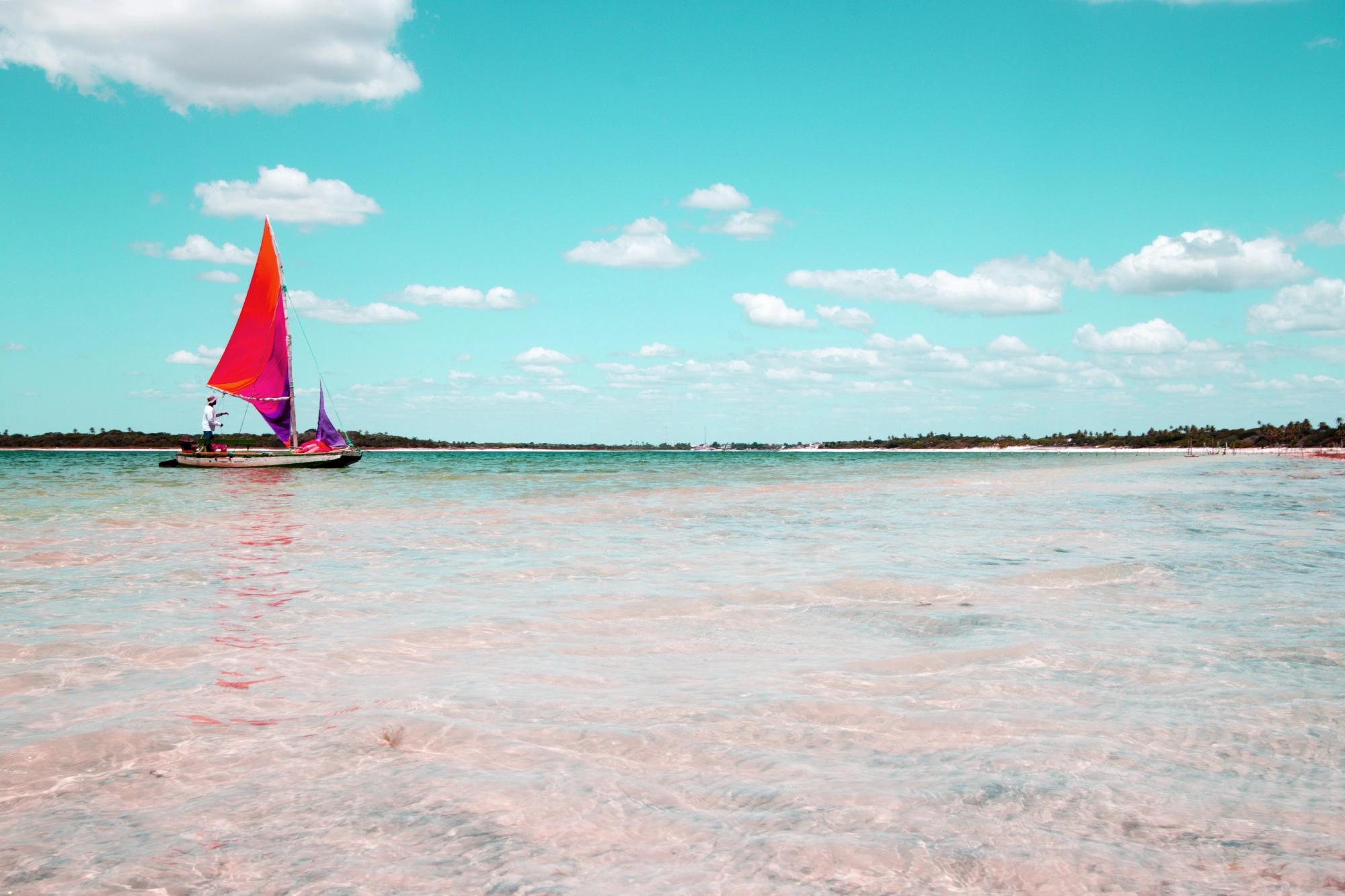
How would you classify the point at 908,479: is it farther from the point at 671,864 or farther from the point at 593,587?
the point at 671,864

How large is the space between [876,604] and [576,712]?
4016 millimetres

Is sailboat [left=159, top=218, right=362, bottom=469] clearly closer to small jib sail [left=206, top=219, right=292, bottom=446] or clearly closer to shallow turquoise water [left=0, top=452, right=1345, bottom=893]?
small jib sail [left=206, top=219, right=292, bottom=446]

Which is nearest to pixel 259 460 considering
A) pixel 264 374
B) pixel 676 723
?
pixel 264 374

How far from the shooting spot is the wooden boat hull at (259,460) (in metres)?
42.8

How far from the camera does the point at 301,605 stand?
25.5 ft

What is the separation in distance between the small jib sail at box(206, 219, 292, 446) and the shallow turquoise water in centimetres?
3607

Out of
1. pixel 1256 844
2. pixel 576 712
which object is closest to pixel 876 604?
pixel 576 712

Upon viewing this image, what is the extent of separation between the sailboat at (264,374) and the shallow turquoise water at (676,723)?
35.8 metres

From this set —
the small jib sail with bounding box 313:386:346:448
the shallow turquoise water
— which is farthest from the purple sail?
the shallow turquoise water

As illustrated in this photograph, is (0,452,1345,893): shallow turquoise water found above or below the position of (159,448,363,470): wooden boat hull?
below

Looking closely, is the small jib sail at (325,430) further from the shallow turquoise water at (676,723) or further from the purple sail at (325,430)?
the shallow turquoise water at (676,723)

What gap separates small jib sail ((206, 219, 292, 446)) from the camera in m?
43.0

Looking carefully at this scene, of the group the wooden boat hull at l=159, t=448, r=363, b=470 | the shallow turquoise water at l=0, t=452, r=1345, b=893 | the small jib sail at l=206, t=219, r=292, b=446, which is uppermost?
the small jib sail at l=206, t=219, r=292, b=446

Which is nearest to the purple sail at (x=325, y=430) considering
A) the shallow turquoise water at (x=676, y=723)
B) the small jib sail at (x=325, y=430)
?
the small jib sail at (x=325, y=430)
